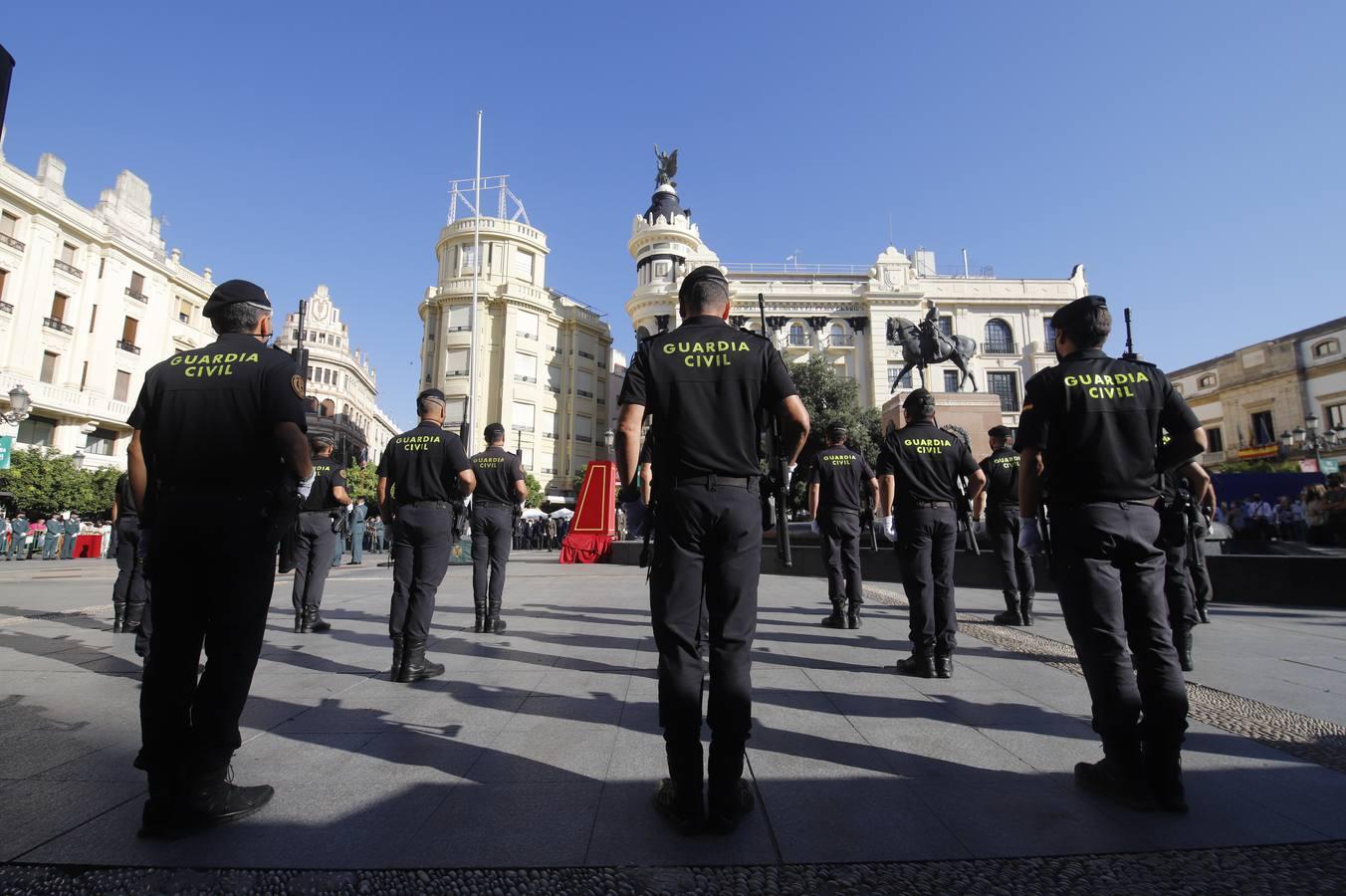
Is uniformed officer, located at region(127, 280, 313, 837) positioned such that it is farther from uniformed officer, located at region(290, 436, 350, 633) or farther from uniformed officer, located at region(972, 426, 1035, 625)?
uniformed officer, located at region(972, 426, 1035, 625)

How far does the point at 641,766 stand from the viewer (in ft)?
8.82

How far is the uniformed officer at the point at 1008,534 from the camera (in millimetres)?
6371

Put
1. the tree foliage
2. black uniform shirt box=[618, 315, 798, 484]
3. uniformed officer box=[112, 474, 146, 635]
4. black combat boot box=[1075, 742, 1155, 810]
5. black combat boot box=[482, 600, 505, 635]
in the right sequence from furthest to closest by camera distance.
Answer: the tree foliage, black combat boot box=[482, 600, 505, 635], uniformed officer box=[112, 474, 146, 635], black uniform shirt box=[618, 315, 798, 484], black combat boot box=[1075, 742, 1155, 810]

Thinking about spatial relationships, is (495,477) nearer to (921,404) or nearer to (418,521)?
(418,521)

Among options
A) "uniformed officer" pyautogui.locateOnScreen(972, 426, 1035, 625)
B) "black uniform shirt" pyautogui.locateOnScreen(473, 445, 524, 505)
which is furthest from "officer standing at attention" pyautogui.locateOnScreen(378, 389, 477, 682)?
"uniformed officer" pyautogui.locateOnScreen(972, 426, 1035, 625)

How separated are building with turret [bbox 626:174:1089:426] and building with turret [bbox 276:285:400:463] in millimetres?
43892

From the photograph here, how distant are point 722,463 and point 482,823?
4.70 ft

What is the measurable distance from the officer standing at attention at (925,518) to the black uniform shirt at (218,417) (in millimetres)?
3639

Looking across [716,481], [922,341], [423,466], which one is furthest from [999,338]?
[716,481]

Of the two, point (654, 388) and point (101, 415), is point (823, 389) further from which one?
point (101, 415)

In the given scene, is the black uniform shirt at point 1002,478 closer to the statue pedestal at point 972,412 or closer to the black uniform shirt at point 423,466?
the black uniform shirt at point 423,466

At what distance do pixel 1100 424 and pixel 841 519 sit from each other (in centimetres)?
396

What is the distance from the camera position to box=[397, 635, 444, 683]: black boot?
13.7ft

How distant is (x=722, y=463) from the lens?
2.44 metres
